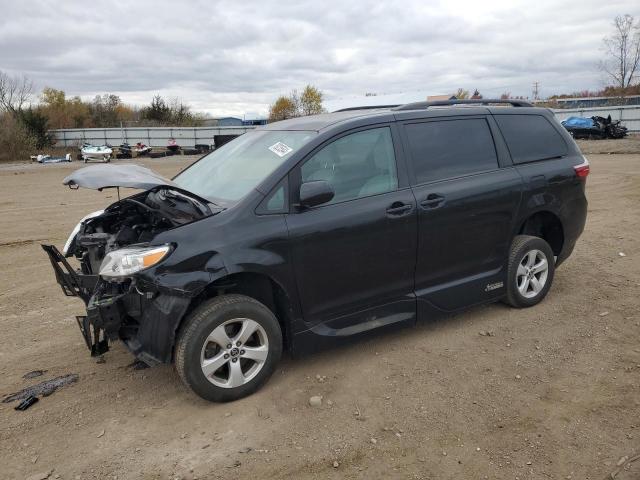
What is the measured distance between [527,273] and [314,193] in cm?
254

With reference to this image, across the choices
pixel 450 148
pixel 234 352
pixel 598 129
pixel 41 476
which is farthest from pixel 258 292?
pixel 598 129

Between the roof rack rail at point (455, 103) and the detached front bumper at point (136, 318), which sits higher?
the roof rack rail at point (455, 103)

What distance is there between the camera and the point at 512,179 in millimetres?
4680

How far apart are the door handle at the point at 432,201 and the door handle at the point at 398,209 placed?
5.5 inches

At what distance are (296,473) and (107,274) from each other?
1726mm

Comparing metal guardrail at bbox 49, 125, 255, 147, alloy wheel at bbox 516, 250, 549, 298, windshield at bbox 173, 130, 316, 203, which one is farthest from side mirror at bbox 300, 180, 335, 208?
metal guardrail at bbox 49, 125, 255, 147

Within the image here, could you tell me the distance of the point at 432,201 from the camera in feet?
13.7

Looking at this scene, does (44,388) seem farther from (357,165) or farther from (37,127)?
(37,127)

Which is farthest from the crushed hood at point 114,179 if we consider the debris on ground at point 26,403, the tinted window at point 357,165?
the debris on ground at point 26,403

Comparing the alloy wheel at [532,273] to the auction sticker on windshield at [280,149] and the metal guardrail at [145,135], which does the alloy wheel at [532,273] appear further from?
the metal guardrail at [145,135]

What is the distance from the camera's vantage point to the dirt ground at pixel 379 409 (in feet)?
9.61

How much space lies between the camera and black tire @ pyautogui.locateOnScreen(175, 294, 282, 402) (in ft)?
11.0

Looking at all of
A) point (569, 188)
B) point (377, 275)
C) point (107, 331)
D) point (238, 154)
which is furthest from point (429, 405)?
point (569, 188)

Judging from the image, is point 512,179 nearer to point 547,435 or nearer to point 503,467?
point 547,435
